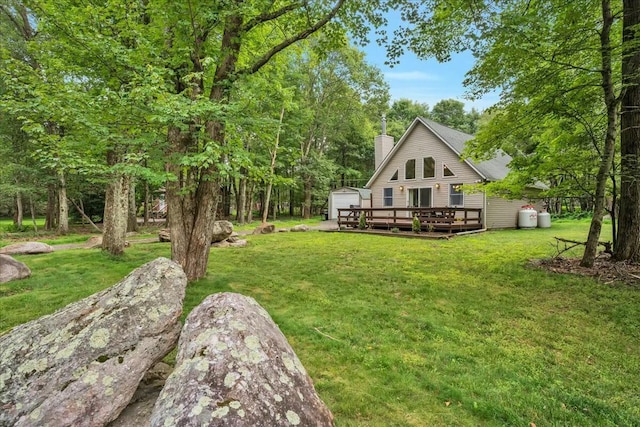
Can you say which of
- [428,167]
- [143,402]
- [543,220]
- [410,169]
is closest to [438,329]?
[143,402]

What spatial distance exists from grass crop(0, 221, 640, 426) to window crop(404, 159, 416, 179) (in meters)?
9.64

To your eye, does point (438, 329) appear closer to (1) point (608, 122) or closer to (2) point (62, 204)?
(1) point (608, 122)

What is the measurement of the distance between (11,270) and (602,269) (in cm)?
1057

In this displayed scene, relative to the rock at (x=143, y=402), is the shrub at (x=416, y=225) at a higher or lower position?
higher

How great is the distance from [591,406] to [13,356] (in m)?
3.97

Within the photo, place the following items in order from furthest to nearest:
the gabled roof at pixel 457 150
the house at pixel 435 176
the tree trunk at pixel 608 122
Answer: the house at pixel 435 176, the gabled roof at pixel 457 150, the tree trunk at pixel 608 122

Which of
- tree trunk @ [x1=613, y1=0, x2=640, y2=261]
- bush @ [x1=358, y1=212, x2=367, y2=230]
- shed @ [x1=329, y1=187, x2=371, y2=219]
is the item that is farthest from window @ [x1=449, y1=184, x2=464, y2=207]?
tree trunk @ [x1=613, y1=0, x2=640, y2=261]

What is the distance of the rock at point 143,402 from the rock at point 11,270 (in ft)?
16.7

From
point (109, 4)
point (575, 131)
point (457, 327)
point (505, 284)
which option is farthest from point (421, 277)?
point (109, 4)

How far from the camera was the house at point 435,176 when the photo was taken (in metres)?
14.3

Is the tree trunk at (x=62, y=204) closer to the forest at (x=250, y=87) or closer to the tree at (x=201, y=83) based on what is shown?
the forest at (x=250, y=87)

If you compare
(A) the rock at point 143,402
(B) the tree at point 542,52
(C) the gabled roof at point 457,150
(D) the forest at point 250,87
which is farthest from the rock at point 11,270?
(C) the gabled roof at point 457,150

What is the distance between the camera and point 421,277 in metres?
5.77

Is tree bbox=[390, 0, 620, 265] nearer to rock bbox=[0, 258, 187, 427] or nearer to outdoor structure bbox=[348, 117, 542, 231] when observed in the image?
rock bbox=[0, 258, 187, 427]
